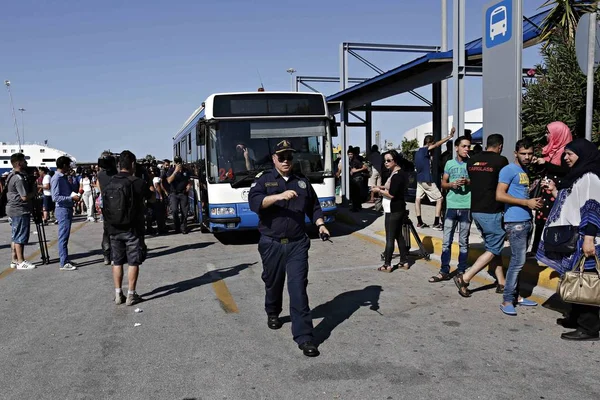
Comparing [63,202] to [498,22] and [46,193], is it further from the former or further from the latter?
[46,193]

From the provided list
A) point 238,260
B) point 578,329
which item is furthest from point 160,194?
point 578,329

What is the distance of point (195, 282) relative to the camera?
755 centimetres

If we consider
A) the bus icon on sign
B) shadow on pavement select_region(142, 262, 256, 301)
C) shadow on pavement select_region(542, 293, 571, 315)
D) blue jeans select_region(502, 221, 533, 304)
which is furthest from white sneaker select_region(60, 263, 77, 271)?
the bus icon on sign

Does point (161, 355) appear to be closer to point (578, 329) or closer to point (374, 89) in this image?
point (578, 329)

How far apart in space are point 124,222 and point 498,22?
21.7ft

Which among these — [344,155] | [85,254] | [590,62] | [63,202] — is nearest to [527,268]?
[590,62]

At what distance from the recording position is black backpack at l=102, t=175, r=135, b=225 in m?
6.17

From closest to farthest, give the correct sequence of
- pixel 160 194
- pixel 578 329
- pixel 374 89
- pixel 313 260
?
pixel 578 329 → pixel 313 260 → pixel 160 194 → pixel 374 89

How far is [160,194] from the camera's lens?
515 inches

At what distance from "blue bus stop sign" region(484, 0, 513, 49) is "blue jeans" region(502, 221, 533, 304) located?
4.19 m

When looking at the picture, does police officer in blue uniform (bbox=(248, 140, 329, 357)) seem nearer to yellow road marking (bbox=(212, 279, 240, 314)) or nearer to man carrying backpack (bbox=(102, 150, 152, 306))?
yellow road marking (bbox=(212, 279, 240, 314))

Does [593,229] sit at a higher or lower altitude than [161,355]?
higher

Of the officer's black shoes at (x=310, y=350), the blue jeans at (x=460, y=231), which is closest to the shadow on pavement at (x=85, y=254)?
the blue jeans at (x=460, y=231)

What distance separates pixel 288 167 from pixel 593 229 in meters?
2.63
